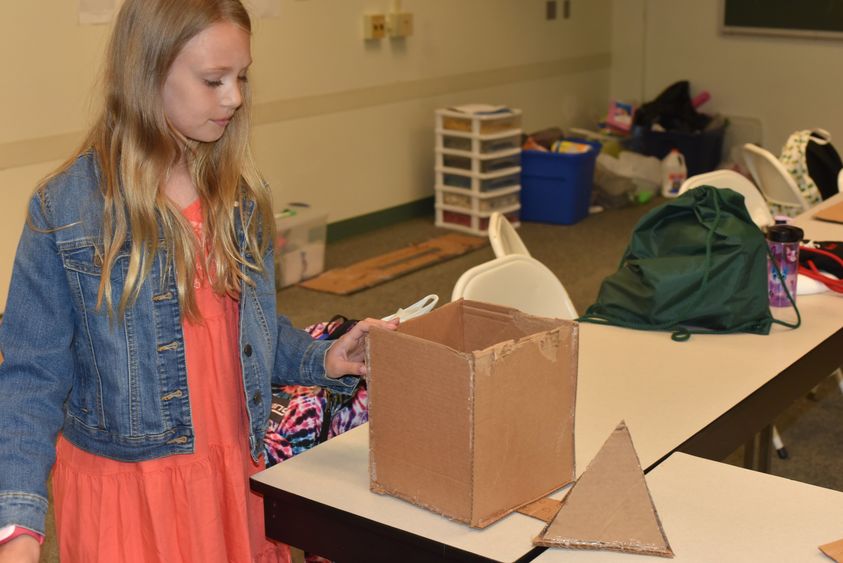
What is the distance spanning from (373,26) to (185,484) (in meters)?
4.08

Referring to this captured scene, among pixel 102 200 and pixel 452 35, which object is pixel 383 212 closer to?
pixel 452 35

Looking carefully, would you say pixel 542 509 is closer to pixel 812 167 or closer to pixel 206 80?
pixel 206 80

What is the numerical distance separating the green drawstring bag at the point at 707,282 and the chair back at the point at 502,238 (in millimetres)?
312

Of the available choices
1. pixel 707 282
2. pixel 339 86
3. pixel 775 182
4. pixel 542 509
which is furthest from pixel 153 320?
pixel 339 86

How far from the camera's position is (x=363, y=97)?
214 inches

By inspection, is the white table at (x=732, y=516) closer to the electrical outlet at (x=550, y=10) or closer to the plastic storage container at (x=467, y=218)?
the plastic storage container at (x=467, y=218)

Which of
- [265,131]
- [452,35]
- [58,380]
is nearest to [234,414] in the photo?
[58,380]

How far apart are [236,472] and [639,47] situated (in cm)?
611

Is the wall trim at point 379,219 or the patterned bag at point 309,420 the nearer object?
the patterned bag at point 309,420

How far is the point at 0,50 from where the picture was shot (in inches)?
153

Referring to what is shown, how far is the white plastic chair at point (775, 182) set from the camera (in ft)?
11.7

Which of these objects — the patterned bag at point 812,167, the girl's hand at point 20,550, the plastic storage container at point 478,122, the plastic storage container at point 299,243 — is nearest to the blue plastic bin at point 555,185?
the plastic storage container at point 478,122

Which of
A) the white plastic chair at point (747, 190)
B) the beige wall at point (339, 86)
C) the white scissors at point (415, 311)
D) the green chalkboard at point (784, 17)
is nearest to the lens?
the white scissors at point (415, 311)

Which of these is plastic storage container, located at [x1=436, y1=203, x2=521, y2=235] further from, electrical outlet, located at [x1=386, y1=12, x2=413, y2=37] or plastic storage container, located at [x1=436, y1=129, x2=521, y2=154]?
electrical outlet, located at [x1=386, y1=12, x2=413, y2=37]
